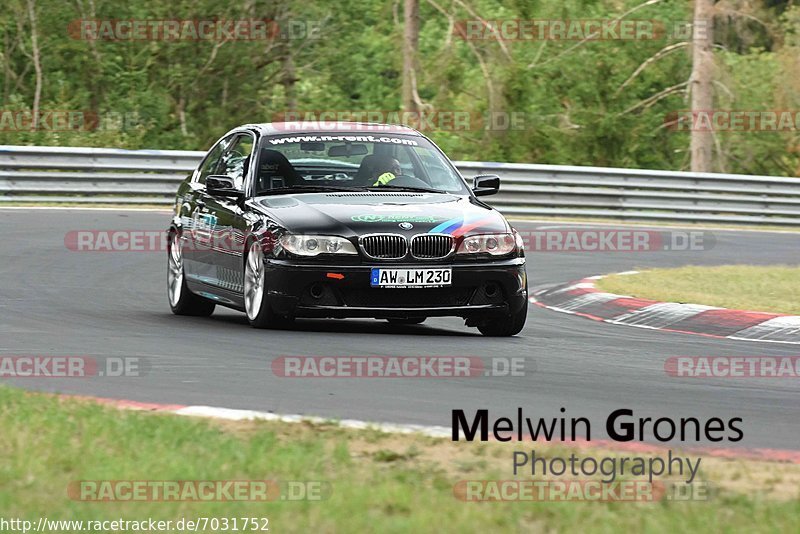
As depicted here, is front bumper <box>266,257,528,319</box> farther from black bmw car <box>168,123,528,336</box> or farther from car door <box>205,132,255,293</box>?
car door <box>205,132,255,293</box>

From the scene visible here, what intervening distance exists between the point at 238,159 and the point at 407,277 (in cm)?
234

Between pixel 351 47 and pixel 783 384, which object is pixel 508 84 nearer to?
pixel 351 47

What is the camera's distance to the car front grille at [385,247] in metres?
10.3

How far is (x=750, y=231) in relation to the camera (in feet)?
82.1

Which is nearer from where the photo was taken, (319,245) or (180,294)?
(319,245)

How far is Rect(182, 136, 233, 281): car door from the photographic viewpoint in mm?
11906

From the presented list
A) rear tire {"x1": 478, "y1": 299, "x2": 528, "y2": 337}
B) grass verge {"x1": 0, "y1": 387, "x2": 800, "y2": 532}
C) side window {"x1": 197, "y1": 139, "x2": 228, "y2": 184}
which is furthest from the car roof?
grass verge {"x1": 0, "y1": 387, "x2": 800, "y2": 532}

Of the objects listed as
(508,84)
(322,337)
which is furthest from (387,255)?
(508,84)

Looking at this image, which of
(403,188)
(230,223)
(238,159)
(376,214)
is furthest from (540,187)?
(376,214)

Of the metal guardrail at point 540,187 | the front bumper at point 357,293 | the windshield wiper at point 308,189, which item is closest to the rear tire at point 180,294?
the windshield wiper at point 308,189

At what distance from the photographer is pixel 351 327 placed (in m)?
11.2

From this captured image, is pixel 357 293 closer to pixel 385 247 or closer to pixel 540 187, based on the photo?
pixel 385 247

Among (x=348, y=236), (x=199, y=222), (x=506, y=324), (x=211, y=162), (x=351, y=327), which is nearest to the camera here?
(x=348, y=236)

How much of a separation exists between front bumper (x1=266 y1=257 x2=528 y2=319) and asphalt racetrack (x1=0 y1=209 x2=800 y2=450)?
198 millimetres
